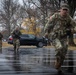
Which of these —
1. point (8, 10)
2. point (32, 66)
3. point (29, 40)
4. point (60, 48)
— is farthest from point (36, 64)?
point (8, 10)

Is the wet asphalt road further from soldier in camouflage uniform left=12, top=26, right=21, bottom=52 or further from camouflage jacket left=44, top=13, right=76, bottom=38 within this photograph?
soldier in camouflage uniform left=12, top=26, right=21, bottom=52

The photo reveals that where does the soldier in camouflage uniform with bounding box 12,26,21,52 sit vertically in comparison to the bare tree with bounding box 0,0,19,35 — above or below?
below

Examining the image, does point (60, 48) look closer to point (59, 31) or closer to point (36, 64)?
point (59, 31)

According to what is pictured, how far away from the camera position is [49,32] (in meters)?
9.20

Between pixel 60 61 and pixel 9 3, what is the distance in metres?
51.4

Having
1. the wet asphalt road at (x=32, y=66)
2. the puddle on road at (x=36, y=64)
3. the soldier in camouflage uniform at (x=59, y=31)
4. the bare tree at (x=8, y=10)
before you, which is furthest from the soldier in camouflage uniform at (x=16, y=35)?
→ the bare tree at (x=8, y=10)

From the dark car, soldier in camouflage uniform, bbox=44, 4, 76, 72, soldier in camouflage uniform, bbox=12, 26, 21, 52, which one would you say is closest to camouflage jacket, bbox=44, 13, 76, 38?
soldier in camouflage uniform, bbox=44, 4, 76, 72

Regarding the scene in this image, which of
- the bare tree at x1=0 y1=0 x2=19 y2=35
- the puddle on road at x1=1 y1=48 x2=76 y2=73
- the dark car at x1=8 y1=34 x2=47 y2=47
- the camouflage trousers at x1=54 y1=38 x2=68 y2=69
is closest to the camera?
the camouflage trousers at x1=54 y1=38 x2=68 y2=69

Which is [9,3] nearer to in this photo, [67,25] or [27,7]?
[27,7]

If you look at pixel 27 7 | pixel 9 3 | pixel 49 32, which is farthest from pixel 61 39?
pixel 9 3

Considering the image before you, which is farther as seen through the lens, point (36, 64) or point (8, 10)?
point (8, 10)

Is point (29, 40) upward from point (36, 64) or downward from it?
upward

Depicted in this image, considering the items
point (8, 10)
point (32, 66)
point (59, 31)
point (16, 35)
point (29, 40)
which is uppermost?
point (8, 10)

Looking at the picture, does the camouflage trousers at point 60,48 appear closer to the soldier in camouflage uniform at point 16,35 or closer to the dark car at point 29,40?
the soldier in camouflage uniform at point 16,35
